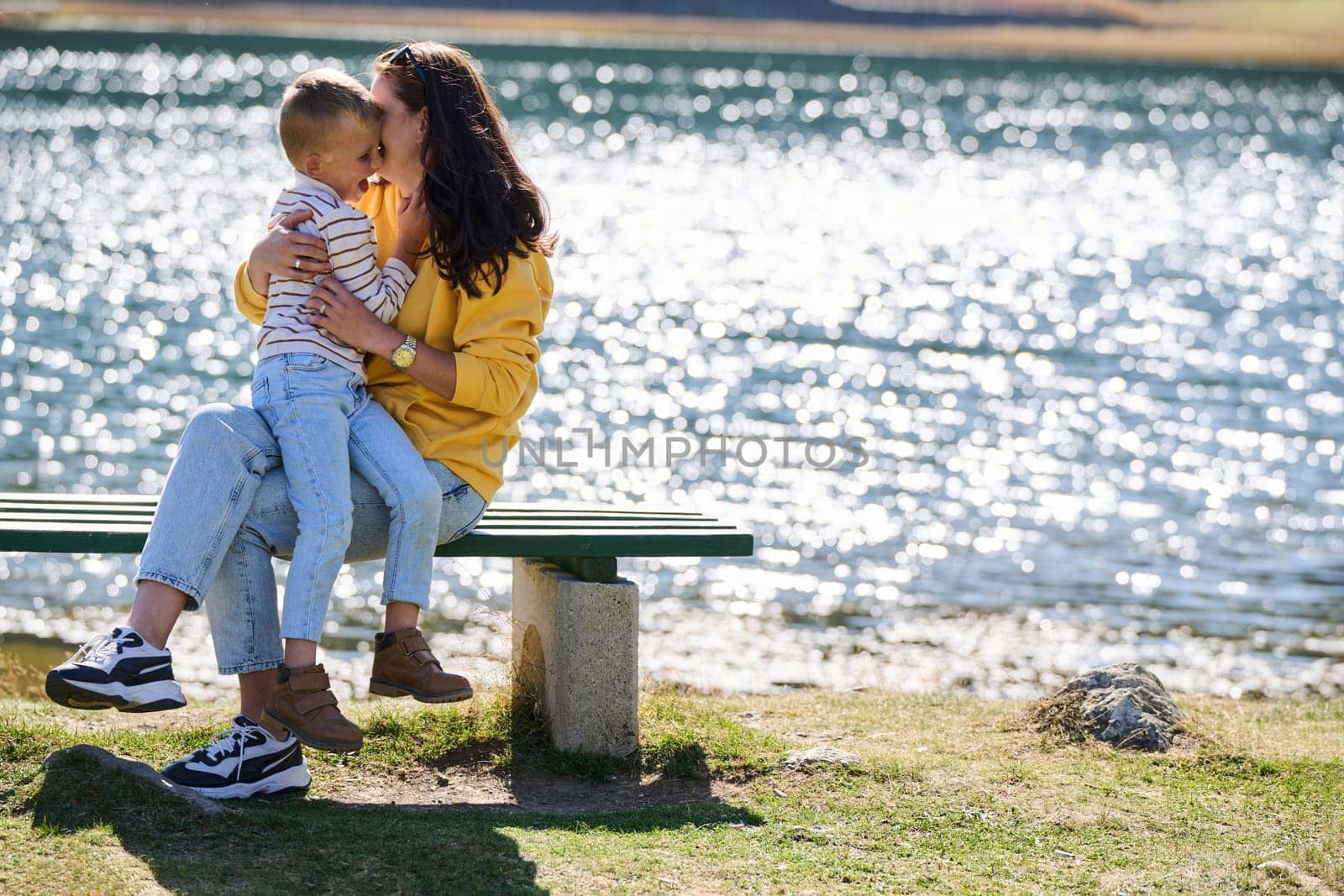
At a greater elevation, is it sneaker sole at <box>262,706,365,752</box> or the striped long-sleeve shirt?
the striped long-sleeve shirt

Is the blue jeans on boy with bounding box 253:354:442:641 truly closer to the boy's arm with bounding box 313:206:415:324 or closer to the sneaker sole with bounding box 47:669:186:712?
the boy's arm with bounding box 313:206:415:324

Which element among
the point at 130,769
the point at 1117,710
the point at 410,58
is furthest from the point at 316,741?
the point at 1117,710

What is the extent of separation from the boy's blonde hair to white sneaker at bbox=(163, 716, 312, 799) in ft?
5.18

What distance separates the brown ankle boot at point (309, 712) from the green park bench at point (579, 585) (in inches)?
25.6

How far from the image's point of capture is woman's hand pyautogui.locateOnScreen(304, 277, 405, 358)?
13.6ft

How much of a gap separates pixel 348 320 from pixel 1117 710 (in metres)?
2.80

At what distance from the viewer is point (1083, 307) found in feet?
73.5

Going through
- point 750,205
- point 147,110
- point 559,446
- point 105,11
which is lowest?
point 559,446

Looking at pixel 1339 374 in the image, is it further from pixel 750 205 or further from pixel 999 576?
pixel 750 205

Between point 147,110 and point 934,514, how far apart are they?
42188mm

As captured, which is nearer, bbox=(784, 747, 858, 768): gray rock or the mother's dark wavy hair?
the mother's dark wavy hair

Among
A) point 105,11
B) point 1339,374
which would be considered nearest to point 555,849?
point 1339,374

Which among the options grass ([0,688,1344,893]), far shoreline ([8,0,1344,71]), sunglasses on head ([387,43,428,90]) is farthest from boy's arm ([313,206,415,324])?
far shoreline ([8,0,1344,71])

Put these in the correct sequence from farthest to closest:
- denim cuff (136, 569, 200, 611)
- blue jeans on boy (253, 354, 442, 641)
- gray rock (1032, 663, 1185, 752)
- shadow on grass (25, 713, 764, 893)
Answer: gray rock (1032, 663, 1185, 752) < blue jeans on boy (253, 354, 442, 641) < denim cuff (136, 569, 200, 611) < shadow on grass (25, 713, 764, 893)
